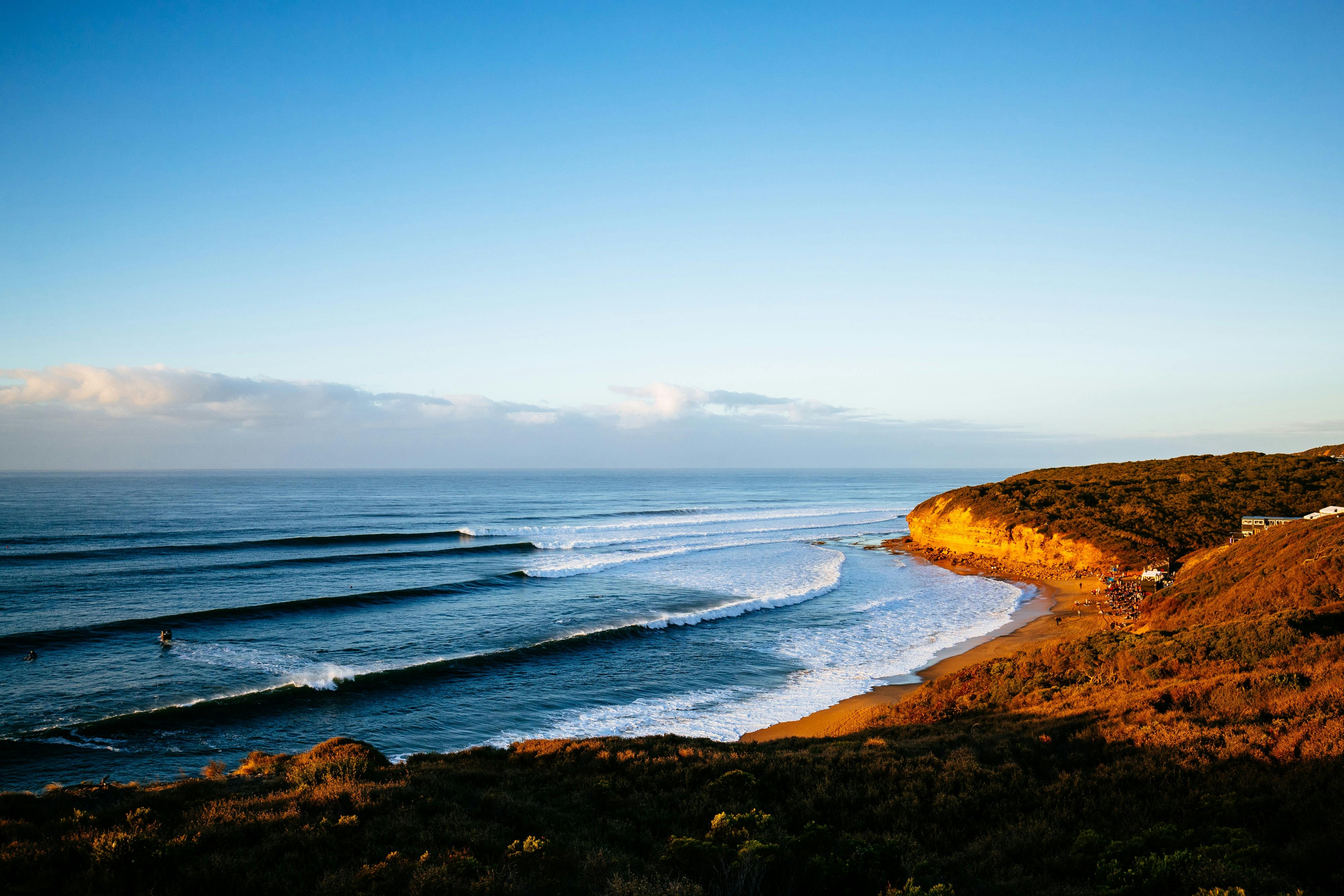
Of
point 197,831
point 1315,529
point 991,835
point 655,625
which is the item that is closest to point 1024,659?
point 991,835

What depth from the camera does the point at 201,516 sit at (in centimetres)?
5978

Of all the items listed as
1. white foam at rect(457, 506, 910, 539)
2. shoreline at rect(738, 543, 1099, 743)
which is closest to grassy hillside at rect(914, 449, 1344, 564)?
shoreline at rect(738, 543, 1099, 743)

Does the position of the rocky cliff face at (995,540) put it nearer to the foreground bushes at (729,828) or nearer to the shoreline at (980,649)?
the shoreline at (980,649)

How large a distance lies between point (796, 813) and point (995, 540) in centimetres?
4022

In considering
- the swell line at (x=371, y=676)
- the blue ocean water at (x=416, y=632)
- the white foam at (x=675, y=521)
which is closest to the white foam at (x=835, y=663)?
the blue ocean water at (x=416, y=632)

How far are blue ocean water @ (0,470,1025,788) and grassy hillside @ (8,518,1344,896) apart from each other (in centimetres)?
655

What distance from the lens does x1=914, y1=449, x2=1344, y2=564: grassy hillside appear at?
35.8 m

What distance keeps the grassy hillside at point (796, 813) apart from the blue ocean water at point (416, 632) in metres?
6.55

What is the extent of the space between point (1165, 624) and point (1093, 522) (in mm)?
22975

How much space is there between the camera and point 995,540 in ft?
143

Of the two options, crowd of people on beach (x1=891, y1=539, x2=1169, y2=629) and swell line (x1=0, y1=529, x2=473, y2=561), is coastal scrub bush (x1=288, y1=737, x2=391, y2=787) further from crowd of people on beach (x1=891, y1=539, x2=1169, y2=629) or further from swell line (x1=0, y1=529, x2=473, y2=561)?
swell line (x1=0, y1=529, x2=473, y2=561)

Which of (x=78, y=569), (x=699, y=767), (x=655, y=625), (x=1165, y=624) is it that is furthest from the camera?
(x=78, y=569)

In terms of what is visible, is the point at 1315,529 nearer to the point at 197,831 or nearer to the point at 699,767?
the point at 699,767

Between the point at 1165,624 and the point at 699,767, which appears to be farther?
the point at 1165,624
